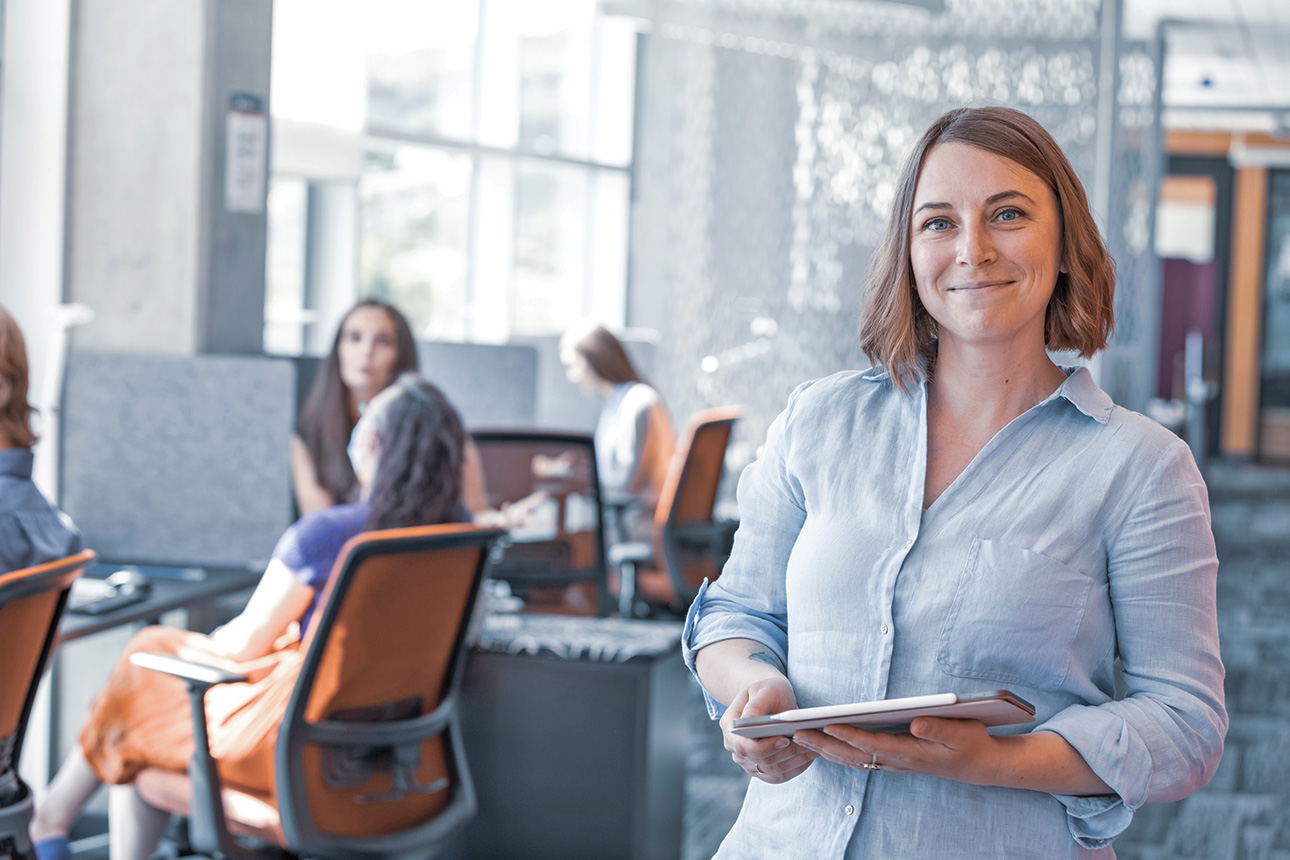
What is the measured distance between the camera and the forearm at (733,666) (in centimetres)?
111

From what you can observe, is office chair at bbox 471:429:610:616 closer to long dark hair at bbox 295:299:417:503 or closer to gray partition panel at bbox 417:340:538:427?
long dark hair at bbox 295:299:417:503

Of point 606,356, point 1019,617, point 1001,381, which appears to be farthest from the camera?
point 606,356

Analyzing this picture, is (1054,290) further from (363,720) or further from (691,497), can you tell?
(691,497)

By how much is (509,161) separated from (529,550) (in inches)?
142

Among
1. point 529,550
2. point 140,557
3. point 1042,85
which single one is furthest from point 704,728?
point 1042,85

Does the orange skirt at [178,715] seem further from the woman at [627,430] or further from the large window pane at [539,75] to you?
the large window pane at [539,75]

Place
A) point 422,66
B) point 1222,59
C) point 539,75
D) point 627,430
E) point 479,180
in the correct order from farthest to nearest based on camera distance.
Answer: point 1222,59 < point 539,75 < point 479,180 < point 422,66 < point 627,430

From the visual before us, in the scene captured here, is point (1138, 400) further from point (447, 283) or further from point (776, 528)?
point (776, 528)

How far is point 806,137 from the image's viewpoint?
4.59m

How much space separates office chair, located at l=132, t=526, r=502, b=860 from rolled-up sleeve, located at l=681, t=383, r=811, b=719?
3.08ft

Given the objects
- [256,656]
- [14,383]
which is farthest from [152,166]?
[256,656]

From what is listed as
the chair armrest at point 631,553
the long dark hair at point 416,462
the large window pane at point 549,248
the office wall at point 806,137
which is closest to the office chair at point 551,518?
the chair armrest at point 631,553

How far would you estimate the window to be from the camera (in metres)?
5.94

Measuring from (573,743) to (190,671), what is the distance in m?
0.82
